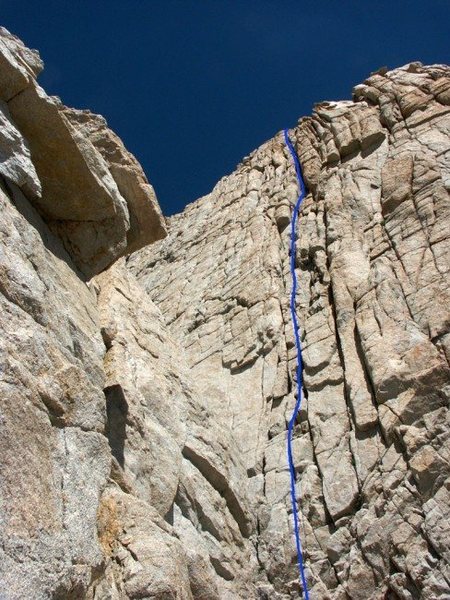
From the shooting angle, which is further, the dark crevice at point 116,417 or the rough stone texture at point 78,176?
the dark crevice at point 116,417

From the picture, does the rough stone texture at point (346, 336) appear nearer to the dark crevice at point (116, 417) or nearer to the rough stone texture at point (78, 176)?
the dark crevice at point (116, 417)

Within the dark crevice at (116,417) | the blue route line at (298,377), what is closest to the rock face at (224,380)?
the dark crevice at (116,417)

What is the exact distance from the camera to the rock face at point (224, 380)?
6.92 m

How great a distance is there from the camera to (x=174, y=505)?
1041 cm

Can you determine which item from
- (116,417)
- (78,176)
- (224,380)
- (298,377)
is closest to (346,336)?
(298,377)

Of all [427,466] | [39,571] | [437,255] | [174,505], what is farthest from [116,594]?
[437,255]

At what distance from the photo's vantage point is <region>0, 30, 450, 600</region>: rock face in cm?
692

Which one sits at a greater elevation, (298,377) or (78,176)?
(78,176)

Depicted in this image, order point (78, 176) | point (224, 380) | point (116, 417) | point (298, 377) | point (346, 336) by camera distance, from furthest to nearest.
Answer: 1. point (224, 380)
2. point (298, 377)
3. point (346, 336)
4. point (78, 176)
5. point (116, 417)

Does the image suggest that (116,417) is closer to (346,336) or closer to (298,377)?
(298,377)

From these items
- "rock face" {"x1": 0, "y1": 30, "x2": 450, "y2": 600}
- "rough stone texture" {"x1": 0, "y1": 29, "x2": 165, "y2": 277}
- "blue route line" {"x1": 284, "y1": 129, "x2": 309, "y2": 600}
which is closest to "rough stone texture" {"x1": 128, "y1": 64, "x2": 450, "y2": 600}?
"rock face" {"x1": 0, "y1": 30, "x2": 450, "y2": 600}

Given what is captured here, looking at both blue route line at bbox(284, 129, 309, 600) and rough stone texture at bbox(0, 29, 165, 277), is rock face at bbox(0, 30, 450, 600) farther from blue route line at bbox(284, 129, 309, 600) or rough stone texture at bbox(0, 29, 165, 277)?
→ blue route line at bbox(284, 129, 309, 600)

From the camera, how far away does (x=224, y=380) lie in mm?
16250

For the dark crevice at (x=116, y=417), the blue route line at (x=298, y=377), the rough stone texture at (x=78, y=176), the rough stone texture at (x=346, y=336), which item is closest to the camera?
the rough stone texture at (x=78, y=176)
